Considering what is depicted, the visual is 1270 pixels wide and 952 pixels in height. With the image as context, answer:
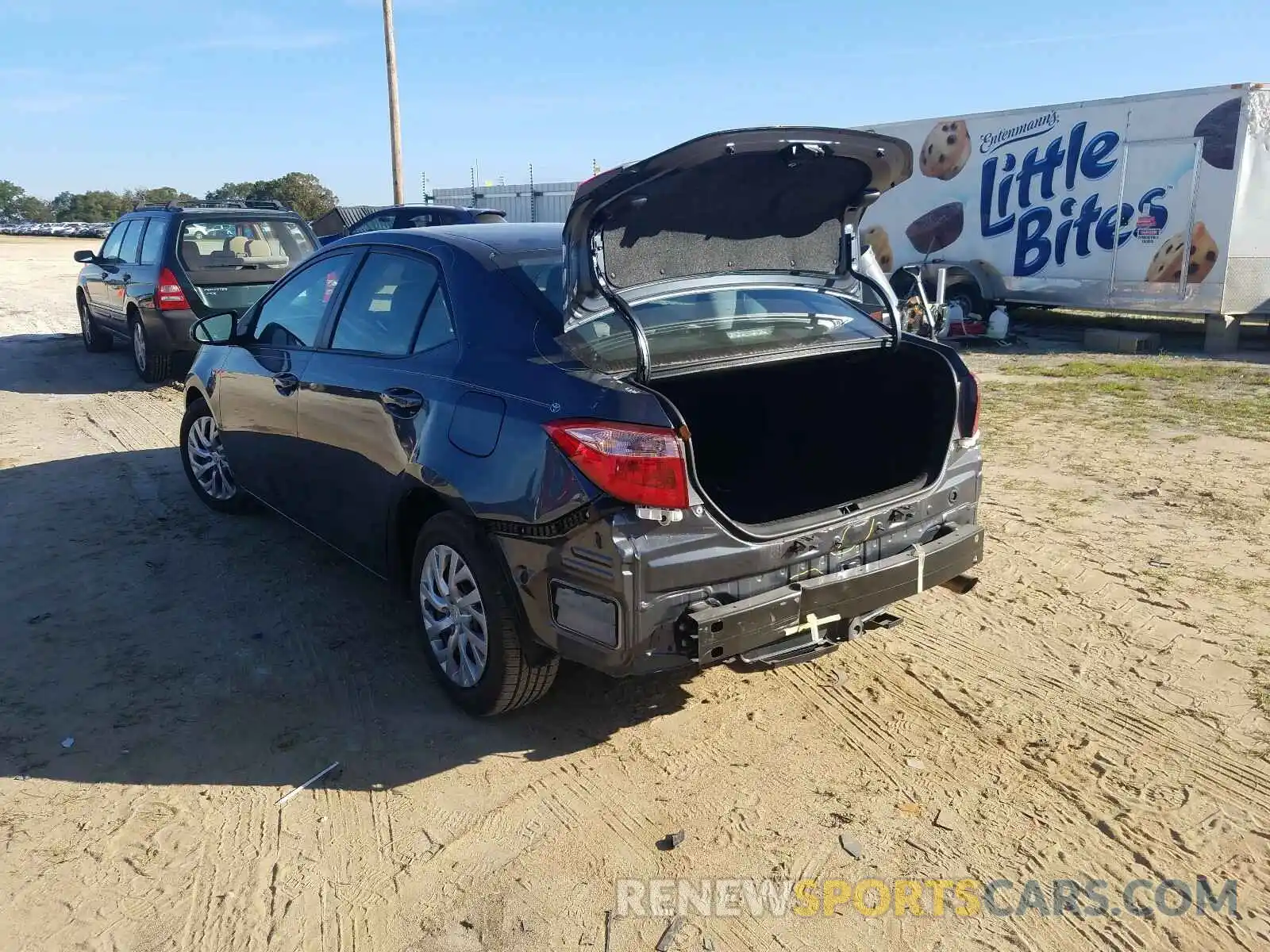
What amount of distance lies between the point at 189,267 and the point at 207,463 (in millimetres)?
4884

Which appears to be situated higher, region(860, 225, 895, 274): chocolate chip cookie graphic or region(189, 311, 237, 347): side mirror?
region(860, 225, 895, 274): chocolate chip cookie graphic

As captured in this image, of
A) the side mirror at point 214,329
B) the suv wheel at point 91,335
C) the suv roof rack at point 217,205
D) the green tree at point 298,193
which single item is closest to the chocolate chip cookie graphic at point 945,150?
the suv roof rack at point 217,205

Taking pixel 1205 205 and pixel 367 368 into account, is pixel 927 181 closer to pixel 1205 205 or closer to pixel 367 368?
pixel 1205 205

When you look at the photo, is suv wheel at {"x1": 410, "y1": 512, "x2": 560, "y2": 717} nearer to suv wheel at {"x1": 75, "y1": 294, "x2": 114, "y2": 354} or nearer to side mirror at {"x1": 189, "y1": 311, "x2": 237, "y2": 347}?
side mirror at {"x1": 189, "y1": 311, "x2": 237, "y2": 347}

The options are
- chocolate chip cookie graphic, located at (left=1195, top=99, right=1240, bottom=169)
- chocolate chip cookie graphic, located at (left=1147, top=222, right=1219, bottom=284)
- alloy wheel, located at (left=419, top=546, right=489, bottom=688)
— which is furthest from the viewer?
chocolate chip cookie graphic, located at (left=1147, top=222, right=1219, bottom=284)

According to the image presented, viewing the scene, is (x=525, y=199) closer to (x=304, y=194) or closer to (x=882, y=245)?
(x=882, y=245)

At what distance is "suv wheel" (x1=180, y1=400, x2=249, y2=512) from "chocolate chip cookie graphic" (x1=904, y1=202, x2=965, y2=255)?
12.2 meters

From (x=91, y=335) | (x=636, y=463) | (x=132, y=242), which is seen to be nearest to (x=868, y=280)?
(x=636, y=463)

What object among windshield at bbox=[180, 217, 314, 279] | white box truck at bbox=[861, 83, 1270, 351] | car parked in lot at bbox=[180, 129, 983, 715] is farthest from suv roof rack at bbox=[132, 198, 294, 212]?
white box truck at bbox=[861, 83, 1270, 351]

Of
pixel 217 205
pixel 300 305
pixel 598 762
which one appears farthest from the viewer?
pixel 217 205

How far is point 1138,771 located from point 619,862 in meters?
1.79

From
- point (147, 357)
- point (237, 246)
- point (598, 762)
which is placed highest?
point (237, 246)

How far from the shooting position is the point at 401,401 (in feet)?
13.0

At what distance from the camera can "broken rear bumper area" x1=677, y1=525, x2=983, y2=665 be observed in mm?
3188
